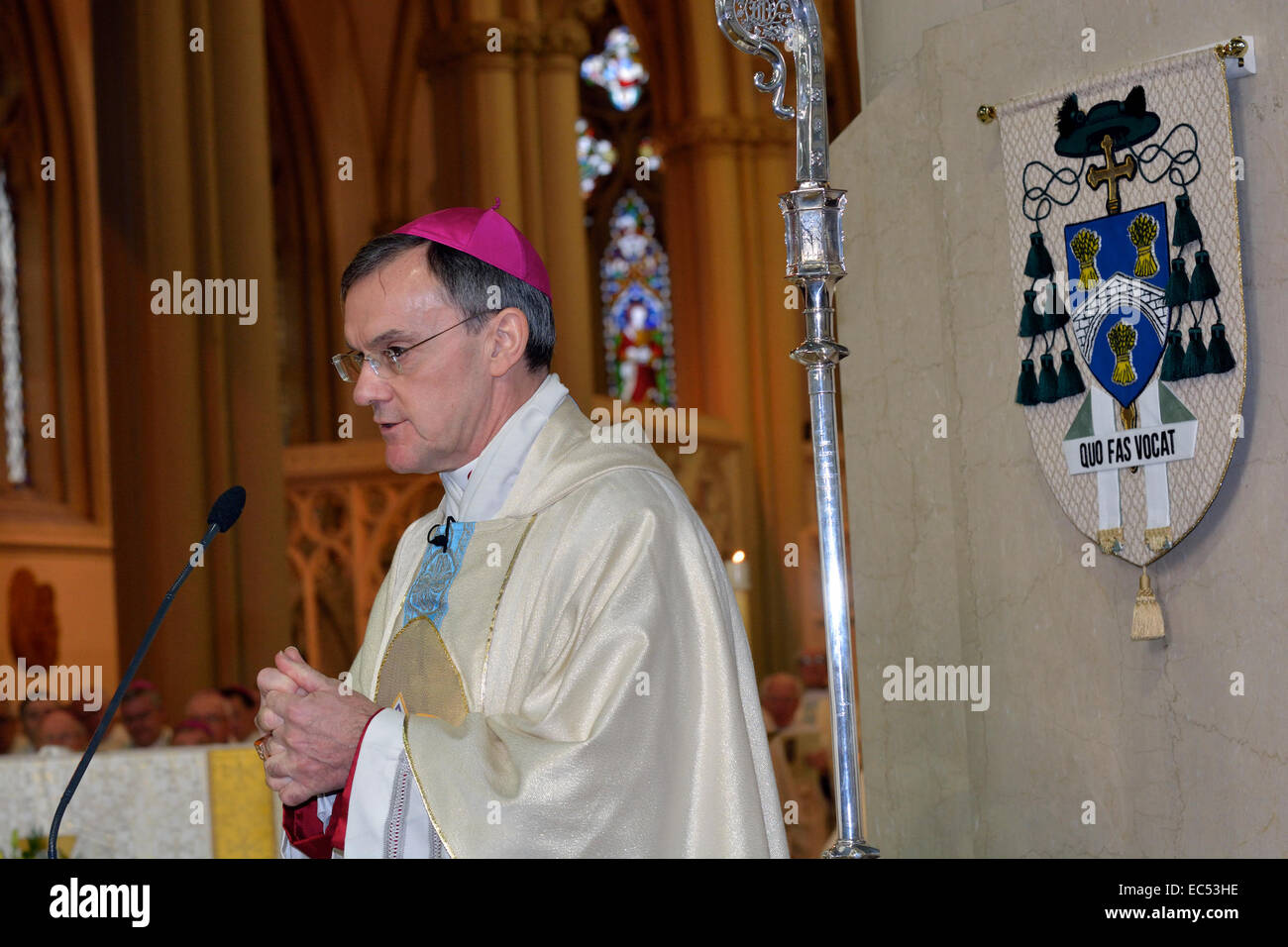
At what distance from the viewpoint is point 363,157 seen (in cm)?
1495

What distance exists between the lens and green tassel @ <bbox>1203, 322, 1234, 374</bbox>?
3.47 metres

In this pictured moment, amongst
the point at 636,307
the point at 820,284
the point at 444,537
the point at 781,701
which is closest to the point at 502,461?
the point at 444,537

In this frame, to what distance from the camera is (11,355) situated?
43.4 feet

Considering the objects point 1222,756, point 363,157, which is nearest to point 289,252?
point 363,157

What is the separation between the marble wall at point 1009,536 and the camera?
348 centimetres

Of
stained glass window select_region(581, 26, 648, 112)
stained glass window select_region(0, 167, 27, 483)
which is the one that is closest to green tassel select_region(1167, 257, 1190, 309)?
stained glass window select_region(0, 167, 27, 483)

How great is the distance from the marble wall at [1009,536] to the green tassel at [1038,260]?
0.36 ft

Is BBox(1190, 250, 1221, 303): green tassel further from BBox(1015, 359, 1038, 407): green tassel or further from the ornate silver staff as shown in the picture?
the ornate silver staff

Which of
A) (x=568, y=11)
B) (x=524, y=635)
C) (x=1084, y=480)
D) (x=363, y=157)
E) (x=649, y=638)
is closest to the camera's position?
(x=649, y=638)

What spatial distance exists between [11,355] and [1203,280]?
11770 mm

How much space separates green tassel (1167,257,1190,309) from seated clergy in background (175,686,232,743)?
16.6 feet

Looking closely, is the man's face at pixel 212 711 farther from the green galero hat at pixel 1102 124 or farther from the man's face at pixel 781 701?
the green galero hat at pixel 1102 124

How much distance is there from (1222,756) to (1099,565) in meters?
0.53

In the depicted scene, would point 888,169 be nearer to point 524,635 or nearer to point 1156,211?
point 1156,211
